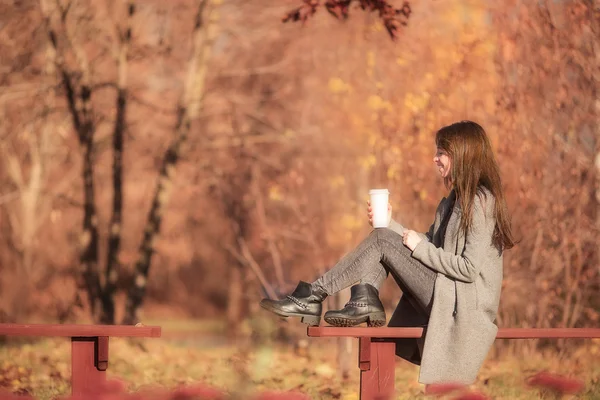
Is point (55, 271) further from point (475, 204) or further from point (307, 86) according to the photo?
point (475, 204)

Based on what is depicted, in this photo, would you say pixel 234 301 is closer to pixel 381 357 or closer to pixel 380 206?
pixel 381 357

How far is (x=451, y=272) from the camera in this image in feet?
14.0

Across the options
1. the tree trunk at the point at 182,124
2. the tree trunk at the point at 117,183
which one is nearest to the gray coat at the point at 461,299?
the tree trunk at the point at 182,124

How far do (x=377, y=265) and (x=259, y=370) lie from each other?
2.82 m

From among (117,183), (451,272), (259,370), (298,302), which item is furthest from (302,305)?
(117,183)

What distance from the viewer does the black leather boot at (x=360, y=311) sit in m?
4.29

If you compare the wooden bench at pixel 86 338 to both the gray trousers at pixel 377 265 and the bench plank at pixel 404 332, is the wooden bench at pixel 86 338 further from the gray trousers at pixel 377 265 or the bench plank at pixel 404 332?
the gray trousers at pixel 377 265

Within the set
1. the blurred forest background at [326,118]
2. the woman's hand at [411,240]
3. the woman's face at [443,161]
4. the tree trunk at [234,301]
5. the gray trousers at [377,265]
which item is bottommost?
the tree trunk at [234,301]

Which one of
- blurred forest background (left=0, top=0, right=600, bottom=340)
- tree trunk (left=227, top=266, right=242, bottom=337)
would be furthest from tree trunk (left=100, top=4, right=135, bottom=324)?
tree trunk (left=227, top=266, right=242, bottom=337)

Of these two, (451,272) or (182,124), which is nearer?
(451,272)

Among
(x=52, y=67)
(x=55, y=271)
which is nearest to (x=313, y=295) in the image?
(x=52, y=67)

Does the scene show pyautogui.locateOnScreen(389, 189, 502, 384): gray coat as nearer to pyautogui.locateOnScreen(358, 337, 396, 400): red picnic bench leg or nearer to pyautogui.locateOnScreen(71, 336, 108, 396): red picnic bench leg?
pyautogui.locateOnScreen(358, 337, 396, 400): red picnic bench leg

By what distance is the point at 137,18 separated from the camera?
1126 centimetres

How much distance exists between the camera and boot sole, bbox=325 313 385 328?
428 cm
